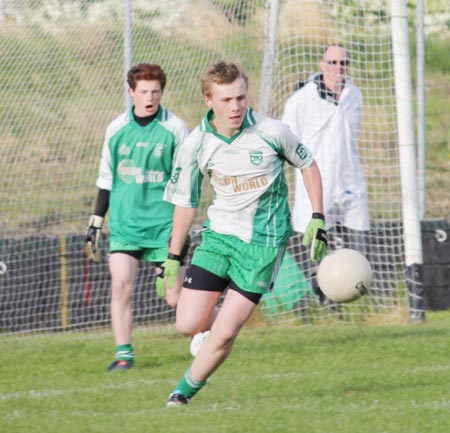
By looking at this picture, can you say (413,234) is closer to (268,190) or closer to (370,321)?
(370,321)

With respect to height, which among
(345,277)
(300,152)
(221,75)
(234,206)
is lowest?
(345,277)

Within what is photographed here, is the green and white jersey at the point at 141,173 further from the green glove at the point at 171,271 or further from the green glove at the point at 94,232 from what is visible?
the green glove at the point at 171,271

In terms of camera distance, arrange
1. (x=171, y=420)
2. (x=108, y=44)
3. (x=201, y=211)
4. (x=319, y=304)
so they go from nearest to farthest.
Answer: (x=171, y=420), (x=319, y=304), (x=108, y=44), (x=201, y=211)

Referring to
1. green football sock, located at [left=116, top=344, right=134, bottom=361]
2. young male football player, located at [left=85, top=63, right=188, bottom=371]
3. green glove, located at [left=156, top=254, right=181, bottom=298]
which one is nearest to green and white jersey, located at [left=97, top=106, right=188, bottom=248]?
young male football player, located at [left=85, top=63, right=188, bottom=371]

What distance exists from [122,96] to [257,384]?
6003mm

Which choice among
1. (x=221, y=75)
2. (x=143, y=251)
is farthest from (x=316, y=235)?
(x=143, y=251)

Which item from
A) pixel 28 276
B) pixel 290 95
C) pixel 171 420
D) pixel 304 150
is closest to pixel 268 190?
pixel 304 150

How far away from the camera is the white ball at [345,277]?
6031mm

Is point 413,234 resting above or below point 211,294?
above

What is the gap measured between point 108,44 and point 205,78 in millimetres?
6292

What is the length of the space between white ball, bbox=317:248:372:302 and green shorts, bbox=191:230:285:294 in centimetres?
30

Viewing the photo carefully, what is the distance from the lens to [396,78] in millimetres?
9305

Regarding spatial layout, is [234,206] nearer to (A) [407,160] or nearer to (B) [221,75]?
(B) [221,75]

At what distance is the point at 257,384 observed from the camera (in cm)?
664
